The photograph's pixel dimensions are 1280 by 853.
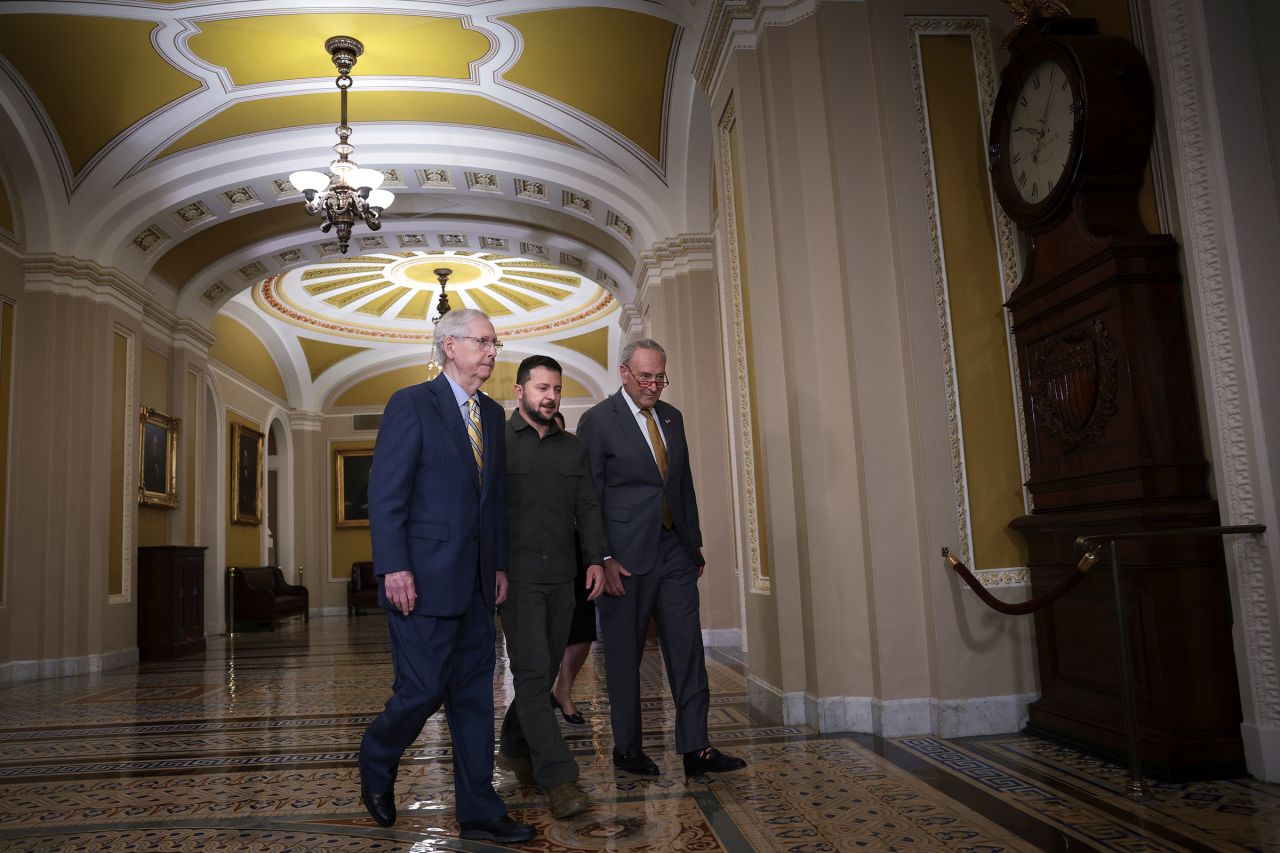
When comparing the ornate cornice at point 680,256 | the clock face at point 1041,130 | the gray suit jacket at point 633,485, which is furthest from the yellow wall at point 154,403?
the clock face at point 1041,130

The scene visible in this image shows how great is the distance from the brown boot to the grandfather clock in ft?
6.04

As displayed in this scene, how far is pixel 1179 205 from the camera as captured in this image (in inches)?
127

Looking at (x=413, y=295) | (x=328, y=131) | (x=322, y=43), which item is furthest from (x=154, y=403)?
(x=413, y=295)

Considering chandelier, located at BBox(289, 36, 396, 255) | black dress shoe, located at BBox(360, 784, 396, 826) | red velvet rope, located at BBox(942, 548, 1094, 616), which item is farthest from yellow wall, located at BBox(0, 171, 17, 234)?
red velvet rope, located at BBox(942, 548, 1094, 616)

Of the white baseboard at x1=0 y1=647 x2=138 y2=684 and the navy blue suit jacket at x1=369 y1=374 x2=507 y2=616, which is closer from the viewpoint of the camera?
the navy blue suit jacket at x1=369 y1=374 x2=507 y2=616

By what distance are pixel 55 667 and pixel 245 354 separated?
7.09 metres

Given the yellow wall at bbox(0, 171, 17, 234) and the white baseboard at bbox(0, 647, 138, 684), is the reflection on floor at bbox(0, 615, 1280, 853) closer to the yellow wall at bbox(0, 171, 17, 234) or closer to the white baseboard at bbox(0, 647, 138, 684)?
the white baseboard at bbox(0, 647, 138, 684)

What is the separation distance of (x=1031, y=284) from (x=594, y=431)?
1914 millimetres

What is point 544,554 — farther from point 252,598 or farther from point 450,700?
point 252,598

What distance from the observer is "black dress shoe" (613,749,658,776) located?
3.42 metres

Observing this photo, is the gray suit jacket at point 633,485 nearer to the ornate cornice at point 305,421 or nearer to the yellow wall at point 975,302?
the yellow wall at point 975,302

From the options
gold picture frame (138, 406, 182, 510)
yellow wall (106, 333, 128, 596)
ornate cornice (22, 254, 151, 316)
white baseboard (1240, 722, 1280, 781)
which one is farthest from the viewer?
gold picture frame (138, 406, 182, 510)

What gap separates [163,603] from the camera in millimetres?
9352

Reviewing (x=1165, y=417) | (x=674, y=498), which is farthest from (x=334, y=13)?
(x=1165, y=417)
